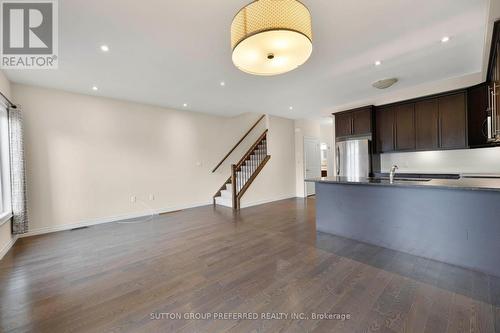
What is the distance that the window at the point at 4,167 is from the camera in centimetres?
321

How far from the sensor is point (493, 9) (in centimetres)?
200

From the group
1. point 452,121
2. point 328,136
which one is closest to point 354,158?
point 452,121

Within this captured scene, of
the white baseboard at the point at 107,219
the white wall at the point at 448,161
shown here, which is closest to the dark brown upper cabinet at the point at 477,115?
the white wall at the point at 448,161

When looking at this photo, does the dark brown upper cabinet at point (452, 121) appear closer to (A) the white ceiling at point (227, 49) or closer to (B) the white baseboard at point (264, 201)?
(A) the white ceiling at point (227, 49)

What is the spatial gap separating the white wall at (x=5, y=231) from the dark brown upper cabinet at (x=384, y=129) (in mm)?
7099

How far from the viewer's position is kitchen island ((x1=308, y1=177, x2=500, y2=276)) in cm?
221

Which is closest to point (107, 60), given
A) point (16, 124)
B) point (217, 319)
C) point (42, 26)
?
point (42, 26)

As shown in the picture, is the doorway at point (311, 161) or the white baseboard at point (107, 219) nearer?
the white baseboard at point (107, 219)

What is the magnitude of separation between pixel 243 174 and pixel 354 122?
3312mm

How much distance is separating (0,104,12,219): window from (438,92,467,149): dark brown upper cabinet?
7661mm

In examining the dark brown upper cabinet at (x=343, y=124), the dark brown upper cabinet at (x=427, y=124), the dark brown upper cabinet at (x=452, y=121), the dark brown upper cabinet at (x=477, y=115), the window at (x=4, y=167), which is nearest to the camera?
the window at (x=4, y=167)

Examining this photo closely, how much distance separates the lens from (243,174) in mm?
6266

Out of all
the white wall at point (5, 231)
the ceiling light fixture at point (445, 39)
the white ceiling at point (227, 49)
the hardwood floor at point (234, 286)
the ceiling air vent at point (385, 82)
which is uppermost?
the white ceiling at point (227, 49)

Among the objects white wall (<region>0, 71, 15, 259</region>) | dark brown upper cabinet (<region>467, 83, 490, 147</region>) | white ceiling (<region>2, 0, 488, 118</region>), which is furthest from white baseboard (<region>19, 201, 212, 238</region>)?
dark brown upper cabinet (<region>467, 83, 490, 147</region>)
